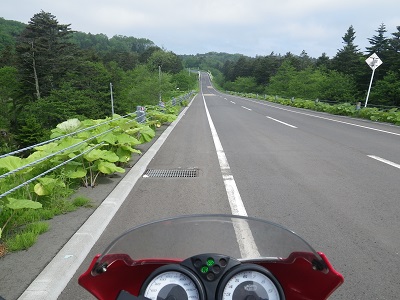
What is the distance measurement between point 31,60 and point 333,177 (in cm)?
4492

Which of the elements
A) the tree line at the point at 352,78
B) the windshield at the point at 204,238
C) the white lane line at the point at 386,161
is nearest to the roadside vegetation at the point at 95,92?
the tree line at the point at 352,78

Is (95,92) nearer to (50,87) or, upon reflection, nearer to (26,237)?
(50,87)

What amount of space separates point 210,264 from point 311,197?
3.50m

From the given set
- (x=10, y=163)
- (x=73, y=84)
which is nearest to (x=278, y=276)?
(x=10, y=163)

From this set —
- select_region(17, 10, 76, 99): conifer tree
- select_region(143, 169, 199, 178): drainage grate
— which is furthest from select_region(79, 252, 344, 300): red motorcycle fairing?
select_region(17, 10, 76, 99): conifer tree

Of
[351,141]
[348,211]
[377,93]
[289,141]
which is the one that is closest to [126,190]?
[348,211]

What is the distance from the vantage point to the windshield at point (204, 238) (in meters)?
1.57

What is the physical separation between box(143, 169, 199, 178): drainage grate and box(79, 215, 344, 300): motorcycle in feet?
12.8

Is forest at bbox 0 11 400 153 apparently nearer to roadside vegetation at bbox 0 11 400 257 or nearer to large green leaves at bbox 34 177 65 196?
roadside vegetation at bbox 0 11 400 257

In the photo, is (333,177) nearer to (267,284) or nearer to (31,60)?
(267,284)

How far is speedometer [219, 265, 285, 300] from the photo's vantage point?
52.3 inches

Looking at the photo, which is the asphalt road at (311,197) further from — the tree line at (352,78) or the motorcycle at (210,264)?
the tree line at (352,78)

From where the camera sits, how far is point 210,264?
1.38 meters

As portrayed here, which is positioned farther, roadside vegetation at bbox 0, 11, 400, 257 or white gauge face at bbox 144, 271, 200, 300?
roadside vegetation at bbox 0, 11, 400, 257
